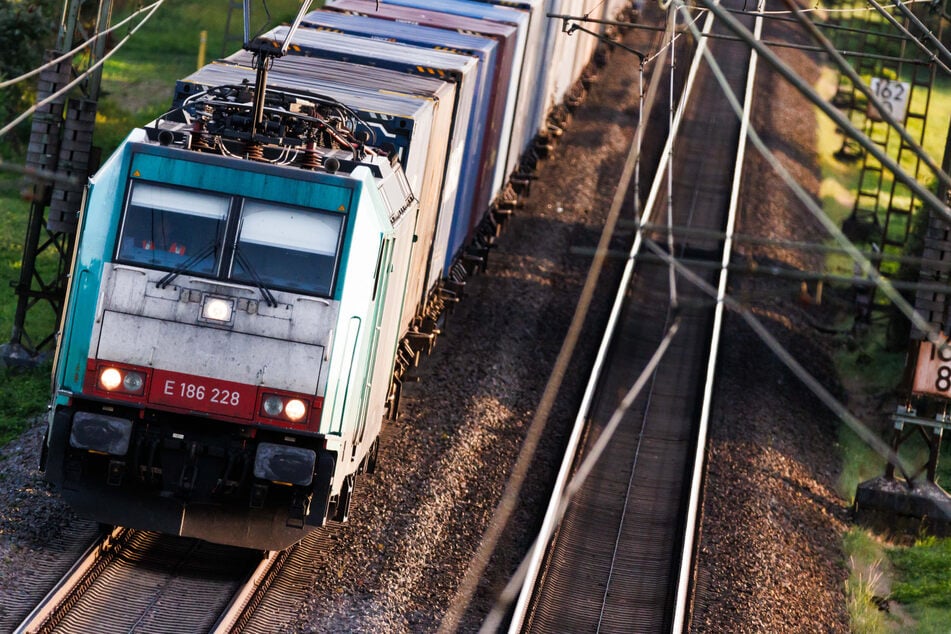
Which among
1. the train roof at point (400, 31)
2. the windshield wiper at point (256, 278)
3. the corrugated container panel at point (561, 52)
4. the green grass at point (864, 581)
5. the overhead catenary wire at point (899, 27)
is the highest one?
the corrugated container panel at point (561, 52)

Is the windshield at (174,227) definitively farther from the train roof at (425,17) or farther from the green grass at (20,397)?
the train roof at (425,17)

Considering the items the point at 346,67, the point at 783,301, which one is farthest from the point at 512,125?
the point at 346,67

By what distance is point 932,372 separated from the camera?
17.7m

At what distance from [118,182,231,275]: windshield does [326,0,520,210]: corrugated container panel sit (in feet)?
28.7

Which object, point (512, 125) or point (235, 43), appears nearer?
point (512, 125)

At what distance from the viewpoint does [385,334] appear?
1284 cm

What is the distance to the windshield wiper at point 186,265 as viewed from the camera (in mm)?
11141

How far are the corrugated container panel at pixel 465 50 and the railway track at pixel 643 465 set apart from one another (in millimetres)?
2759

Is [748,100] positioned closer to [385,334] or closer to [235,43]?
[235,43]

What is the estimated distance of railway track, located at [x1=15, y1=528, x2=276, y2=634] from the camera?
1095cm

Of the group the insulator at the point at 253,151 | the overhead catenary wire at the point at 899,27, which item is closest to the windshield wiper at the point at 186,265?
the insulator at the point at 253,151

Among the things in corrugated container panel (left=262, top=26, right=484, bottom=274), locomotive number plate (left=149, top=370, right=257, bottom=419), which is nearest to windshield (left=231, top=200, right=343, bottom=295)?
locomotive number plate (left=149, top=370, right=257, bottom=419)

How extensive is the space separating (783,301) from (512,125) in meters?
5.90

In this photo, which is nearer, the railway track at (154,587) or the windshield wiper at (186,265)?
the railway track at (154,587)
